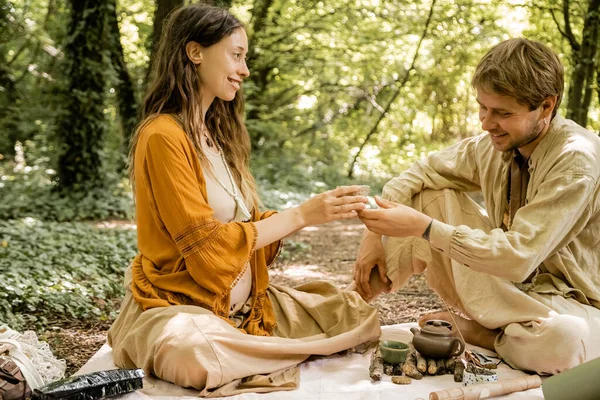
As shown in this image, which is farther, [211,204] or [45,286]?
[45,286]

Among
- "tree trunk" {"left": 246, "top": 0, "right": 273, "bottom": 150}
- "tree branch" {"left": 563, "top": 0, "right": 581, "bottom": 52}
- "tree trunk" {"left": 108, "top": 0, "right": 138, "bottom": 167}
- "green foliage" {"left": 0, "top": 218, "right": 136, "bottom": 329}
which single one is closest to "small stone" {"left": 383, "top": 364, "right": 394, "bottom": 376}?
"green foliage" {"left": 0, "top": 218, "right": 136, "bottom": 329}

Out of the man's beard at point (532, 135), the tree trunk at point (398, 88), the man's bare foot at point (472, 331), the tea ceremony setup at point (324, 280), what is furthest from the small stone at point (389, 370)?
the tree trunk at point (398, 88)

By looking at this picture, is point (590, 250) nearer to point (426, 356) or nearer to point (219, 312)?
point (426, 356)

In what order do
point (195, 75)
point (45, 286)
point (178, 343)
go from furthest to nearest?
1. point (45, 286)
2. point (195, 75)
3. point (178, 343)

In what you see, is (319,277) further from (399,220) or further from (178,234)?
(178,234)

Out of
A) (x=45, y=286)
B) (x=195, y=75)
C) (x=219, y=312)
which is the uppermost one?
(x=195, y=75)

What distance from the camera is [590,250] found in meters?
3.20

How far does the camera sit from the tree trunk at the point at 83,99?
27.4 feet

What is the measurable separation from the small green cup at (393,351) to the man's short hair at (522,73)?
1270mm

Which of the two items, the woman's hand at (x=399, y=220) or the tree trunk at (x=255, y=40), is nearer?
the woman's hand at (x=399, y=220)

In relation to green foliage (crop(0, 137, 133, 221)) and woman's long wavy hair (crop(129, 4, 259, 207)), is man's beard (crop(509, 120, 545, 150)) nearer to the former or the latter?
woman's long wavy hair (crop(129, 4, 259, 207))

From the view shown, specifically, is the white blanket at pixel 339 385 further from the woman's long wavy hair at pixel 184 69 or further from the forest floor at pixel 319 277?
the woman's long wavy hair at pixel 184 69

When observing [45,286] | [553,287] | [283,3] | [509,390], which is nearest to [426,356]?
[509,390]

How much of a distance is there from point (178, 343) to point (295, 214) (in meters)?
0.83
